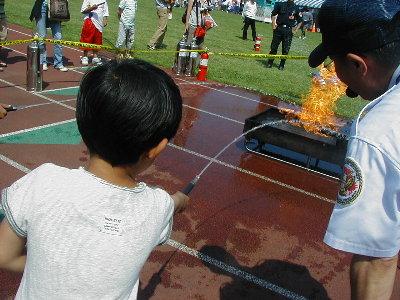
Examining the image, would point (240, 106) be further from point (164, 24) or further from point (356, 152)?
point (356, 152)

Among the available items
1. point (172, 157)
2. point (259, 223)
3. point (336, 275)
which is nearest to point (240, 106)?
point (172, 157)

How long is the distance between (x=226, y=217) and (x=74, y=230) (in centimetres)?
381

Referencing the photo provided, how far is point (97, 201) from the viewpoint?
1569 mm

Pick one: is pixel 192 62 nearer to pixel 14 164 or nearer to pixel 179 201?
pixel 14 164

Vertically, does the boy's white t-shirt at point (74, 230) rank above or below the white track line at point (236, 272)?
above

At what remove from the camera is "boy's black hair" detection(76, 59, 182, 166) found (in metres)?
1.54

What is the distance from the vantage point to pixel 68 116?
790 cm

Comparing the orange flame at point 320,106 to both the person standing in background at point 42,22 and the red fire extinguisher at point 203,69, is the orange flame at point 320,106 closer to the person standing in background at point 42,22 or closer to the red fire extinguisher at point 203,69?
the red fire extinguisher at point 203,69

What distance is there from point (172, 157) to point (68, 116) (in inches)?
92.3

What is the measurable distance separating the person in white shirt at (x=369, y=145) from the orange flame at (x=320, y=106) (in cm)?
487

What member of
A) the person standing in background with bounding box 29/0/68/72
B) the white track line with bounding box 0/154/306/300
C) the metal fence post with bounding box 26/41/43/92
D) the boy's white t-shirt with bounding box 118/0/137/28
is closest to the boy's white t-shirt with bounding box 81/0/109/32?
the person standing in background with bounding box 29/0/68/72

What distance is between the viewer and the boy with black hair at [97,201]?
5.05ft

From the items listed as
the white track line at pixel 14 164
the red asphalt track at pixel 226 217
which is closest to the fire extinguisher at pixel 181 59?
the red asphalt track at pixel 226 217

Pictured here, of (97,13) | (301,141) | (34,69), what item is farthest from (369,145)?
(97,13)
